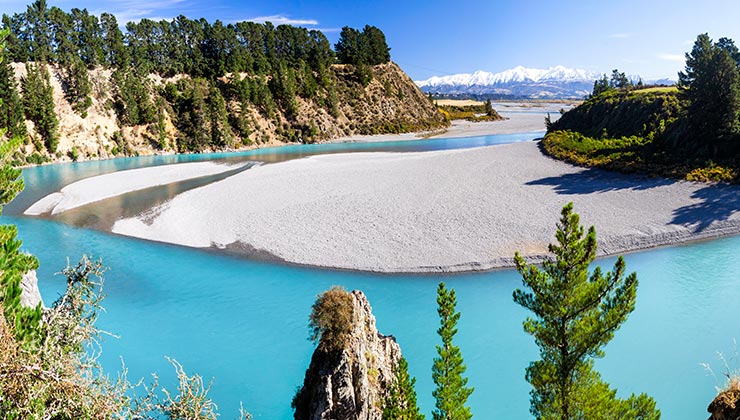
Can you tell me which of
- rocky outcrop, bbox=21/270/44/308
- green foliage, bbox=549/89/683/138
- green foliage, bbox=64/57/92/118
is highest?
green foliage, bbox=64/57/92/118

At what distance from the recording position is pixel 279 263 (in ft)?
84.5

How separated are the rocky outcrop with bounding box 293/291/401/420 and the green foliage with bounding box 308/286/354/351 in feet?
0.55

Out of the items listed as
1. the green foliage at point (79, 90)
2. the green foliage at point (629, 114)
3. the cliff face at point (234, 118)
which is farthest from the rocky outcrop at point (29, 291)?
the green foliage at point (79, 90)

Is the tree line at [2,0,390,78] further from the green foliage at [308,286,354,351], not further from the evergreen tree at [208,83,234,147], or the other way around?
the green foliage at [308,286,354,351]

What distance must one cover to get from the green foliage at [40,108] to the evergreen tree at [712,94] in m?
82.0

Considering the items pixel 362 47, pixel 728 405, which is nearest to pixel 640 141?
pixel 728 405

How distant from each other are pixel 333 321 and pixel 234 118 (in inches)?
3282

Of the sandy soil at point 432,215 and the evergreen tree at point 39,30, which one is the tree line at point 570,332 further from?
the evergreen tree at point 39,30

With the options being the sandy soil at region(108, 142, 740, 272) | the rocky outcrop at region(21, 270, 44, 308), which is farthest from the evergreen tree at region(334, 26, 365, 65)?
the rocky outcrop at region(21, 270, 44, 308)

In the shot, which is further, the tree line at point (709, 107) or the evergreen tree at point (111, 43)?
the evergreen tree at point (111, 43)

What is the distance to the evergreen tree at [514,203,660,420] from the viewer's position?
9633 millimetres

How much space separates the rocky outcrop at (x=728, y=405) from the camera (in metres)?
8.77

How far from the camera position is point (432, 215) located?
102ft

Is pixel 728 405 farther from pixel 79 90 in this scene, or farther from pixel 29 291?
pixel 79 90
